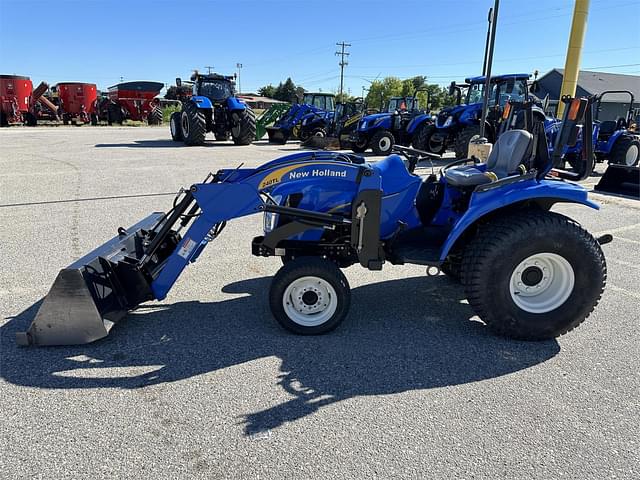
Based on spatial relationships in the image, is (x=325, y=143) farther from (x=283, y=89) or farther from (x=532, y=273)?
(x=283, y=89)

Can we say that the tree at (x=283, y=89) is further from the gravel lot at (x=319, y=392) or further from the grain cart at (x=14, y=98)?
the gravel lot at (x=319, y=392)

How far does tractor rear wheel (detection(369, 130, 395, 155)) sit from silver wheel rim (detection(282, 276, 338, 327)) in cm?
1240

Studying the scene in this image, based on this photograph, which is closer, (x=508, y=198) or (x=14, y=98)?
(x=508, y=198)

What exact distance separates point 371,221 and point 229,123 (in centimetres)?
1578

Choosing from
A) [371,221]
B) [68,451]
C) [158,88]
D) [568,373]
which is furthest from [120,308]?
[158,88]

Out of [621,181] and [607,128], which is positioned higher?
[607,128]

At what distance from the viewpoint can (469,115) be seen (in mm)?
13508

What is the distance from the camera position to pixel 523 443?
7.74 feet

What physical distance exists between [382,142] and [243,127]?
5.53 m

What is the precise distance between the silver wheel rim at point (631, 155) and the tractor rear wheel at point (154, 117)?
28.7 metres

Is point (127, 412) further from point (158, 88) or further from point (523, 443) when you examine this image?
point (158, 88)

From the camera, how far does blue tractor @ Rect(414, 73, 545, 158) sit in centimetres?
1283

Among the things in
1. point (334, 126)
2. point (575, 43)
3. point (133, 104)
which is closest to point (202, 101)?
point (334, 126)

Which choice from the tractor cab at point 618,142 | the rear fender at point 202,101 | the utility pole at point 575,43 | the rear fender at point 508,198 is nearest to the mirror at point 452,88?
the utility pole at point 575,43
